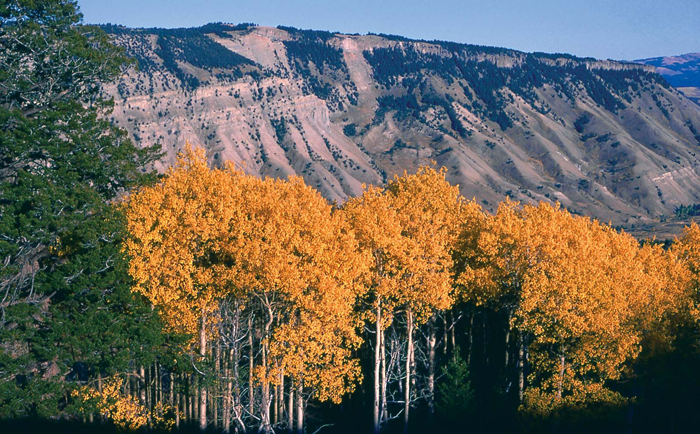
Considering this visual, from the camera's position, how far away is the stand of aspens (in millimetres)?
29766

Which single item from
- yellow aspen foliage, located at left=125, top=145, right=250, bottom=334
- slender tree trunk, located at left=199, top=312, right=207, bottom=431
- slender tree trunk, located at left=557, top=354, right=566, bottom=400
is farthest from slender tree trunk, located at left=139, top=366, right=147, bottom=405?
slender tree trunk, located at left=557, top=354, right=566, bottom=400

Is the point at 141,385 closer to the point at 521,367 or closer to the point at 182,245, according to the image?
the point at 182,245

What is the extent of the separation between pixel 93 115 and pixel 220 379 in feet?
57.3

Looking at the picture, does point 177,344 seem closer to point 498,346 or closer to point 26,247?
point 26,247

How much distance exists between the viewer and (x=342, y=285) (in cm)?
3053

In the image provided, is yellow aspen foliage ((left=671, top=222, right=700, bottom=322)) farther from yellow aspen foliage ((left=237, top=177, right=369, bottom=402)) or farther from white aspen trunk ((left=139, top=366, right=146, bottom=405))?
white aspen trunk ((left=139, top=366, right=146, bottom=405))

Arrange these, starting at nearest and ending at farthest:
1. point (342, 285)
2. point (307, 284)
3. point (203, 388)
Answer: point (307, 284) → point (342, 285) → point (203, 388)

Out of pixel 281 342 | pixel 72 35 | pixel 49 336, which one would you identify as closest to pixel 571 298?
pixel 281 342

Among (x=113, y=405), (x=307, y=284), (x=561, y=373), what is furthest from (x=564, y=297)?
(x=113, y=405)

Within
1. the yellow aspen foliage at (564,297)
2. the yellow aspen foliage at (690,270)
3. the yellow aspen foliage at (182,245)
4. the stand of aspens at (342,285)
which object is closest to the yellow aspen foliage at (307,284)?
the stand of aspens at (342,285)

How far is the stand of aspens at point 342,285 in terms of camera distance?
29.8 m

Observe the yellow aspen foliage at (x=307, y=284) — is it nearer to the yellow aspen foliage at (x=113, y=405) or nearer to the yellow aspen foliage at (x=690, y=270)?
the yellow aspen foliage at (x=113, y=405)

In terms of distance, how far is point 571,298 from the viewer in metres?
33.9

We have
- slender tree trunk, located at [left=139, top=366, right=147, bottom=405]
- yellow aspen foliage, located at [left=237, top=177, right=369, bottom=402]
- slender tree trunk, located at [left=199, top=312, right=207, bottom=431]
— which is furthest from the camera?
slender tree trunk, located at [left=139, top=366, right=147, bottom=405]
